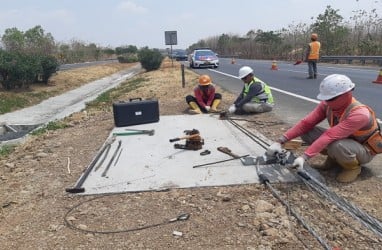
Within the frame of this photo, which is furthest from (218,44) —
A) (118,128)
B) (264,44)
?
(118,128)

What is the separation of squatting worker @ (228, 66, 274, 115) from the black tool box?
5.61ft

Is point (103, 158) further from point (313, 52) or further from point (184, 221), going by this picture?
point (313, 52)

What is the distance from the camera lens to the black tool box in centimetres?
746

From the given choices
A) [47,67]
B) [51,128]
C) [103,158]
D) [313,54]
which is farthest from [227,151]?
[47,67]

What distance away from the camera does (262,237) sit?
10.7 feet

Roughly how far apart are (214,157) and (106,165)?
4.60 feet

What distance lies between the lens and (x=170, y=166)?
4992 millimetres

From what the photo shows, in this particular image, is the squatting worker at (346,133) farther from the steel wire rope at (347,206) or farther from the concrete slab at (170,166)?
the concrete slab at (170,166)

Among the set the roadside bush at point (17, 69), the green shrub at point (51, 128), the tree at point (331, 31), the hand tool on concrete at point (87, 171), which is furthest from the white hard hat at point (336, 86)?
the tree at point (331, 31)

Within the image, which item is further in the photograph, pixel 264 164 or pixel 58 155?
pixel 58 155

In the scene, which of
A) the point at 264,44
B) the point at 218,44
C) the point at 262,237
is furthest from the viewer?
the point at 218,44

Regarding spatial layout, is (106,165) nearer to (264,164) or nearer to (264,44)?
(264,164)

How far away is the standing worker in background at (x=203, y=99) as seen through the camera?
8.70 m

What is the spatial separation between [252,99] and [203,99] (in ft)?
3.80
